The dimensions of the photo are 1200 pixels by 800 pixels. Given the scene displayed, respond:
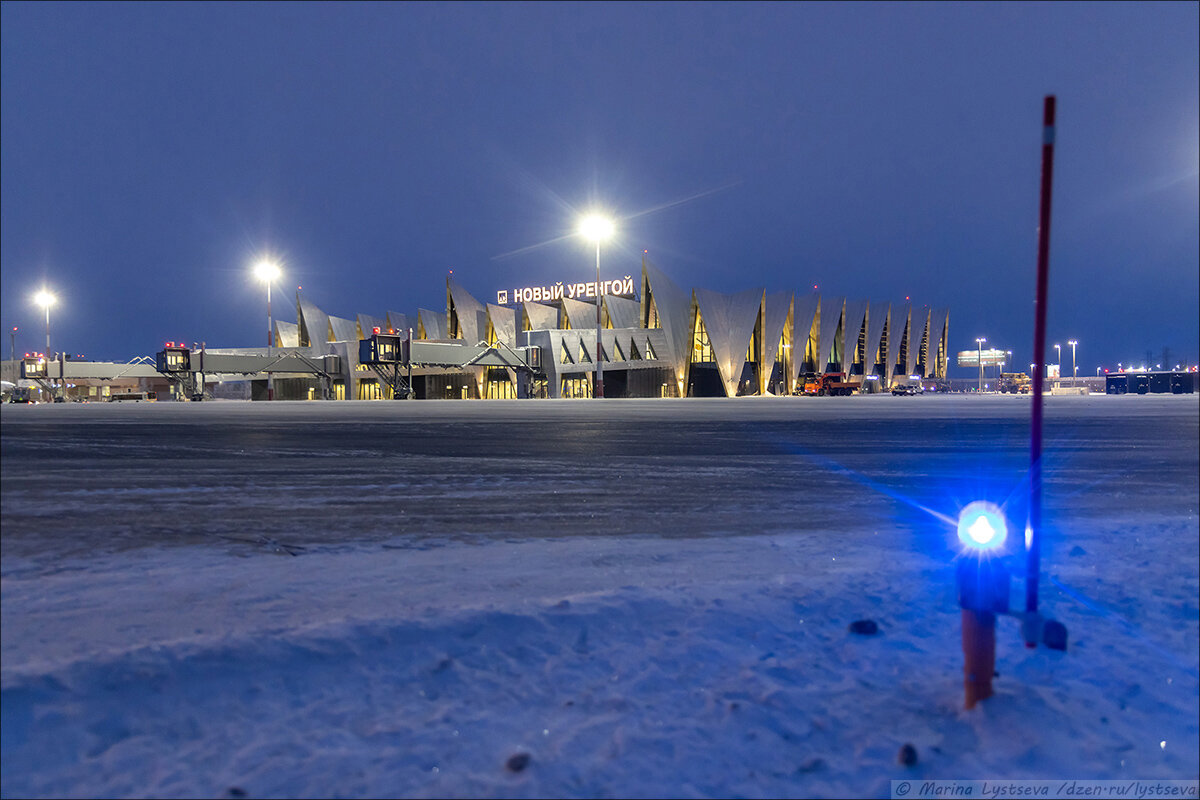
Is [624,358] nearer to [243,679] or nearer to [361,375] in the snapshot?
[361,375]

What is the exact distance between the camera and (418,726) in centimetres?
220

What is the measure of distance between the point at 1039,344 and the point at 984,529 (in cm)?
86

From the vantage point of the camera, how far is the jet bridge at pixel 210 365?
46281 millimetres

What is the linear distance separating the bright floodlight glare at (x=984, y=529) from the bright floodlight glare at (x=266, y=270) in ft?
167

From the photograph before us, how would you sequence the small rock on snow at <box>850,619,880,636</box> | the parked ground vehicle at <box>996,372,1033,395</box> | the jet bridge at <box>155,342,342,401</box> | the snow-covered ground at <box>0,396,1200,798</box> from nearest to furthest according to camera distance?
the snow-covered ground at <box>0,396,1200,798</box> → the small rock on snow at <box>850,619,880,636</box> → the jet bridge at <box>155,342,342,401</box> → the parked ground vehicle at <box>996,372,1033,395</box>

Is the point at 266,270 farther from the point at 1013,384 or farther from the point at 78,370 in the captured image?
the point at 1013,384

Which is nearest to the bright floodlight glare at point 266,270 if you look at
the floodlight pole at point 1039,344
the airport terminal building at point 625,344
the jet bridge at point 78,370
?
the airport terminal building at point 625,344

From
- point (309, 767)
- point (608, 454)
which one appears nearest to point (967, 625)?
point (309, 767)

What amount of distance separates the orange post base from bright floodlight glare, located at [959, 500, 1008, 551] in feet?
0.76

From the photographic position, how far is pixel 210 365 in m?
46.8

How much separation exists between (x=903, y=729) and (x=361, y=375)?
58.2 meters

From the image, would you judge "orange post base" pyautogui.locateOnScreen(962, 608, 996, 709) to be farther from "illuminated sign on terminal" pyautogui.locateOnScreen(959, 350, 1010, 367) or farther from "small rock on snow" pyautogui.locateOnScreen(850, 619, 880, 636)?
"illuminated sign on terminal" pyautogui.locateOnScreen(959, 350, 1010, 367)

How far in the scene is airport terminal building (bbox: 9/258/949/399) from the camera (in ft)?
159

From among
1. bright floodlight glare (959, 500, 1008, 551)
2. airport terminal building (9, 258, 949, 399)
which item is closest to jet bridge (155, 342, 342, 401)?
airport terminal building (9, 258, 949, 399)
